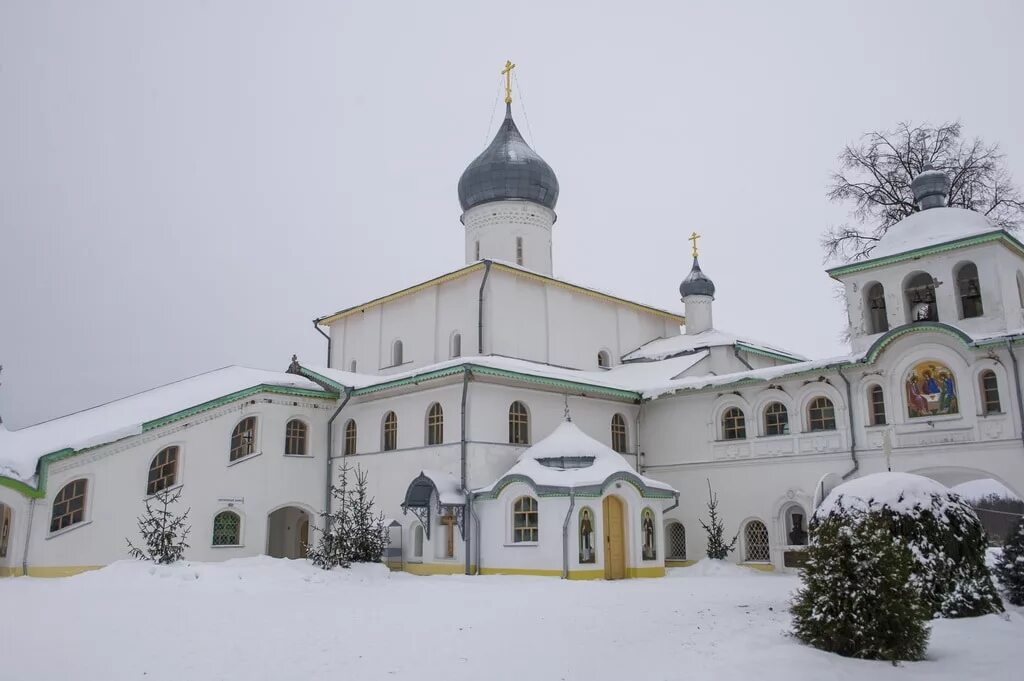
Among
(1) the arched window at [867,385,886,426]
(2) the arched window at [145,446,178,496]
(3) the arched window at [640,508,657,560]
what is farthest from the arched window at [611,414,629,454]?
(2) the arched window at [145,446,178,496]

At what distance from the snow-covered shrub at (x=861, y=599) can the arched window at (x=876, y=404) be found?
10910 millimetres

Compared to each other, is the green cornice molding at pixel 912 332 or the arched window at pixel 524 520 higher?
the green cornice molding at pixel 912 332

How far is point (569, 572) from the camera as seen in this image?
1750cm

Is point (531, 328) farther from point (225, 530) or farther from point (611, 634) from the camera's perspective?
point (611, 634)

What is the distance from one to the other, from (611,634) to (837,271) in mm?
13785

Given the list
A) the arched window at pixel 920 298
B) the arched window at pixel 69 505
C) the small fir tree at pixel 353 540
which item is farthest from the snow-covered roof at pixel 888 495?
the arched window at pixel 69 505

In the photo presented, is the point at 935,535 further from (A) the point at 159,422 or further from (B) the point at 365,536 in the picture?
(A) the point at 159,422

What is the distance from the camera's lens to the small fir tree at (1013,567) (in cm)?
1140

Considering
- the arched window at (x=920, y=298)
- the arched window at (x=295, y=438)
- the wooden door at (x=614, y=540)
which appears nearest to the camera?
the wooden door at (x=614, y=540)

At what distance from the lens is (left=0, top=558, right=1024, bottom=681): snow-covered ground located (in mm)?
8063

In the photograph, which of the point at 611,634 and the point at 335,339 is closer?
the point at 611,634

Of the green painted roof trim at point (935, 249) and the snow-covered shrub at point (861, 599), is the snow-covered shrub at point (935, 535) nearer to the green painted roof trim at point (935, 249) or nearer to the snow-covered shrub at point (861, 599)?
the snow-covered shrub at point (861, 599)

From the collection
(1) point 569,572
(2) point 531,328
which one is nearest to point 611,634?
(1) point 569,572

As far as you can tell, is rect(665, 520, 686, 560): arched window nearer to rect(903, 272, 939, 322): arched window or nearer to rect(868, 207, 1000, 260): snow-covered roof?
rect(903, 272, 939, 322): arched window
